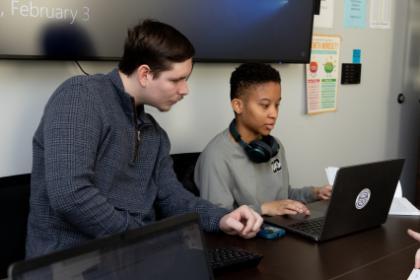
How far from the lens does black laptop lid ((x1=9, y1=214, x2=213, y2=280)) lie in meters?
0.70

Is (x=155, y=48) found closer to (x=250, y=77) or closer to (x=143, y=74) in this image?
(x=143, y=74)

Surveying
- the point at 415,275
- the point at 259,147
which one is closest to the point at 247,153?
the point at 259,147

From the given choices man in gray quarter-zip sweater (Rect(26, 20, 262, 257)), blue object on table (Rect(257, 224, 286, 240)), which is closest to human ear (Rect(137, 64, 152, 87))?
man in gray quarter-zip sweater (Rect(26, 20, 262, 257))

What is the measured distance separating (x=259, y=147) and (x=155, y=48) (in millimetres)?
579

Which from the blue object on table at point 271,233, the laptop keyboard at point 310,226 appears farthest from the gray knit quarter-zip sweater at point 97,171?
the laptop keyboard at point 310,226

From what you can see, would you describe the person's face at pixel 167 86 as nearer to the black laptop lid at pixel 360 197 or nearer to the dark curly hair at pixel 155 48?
the dark curly hair at pixel 155 48

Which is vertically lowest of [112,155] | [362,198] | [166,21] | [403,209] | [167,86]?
[403,209]

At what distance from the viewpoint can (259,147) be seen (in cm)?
175

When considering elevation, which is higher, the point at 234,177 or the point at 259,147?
the point at 259,147

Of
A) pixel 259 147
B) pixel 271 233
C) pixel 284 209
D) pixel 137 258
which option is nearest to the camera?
pixel 137 258

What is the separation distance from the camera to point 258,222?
1.32 metres

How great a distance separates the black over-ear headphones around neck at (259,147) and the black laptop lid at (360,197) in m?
0.40

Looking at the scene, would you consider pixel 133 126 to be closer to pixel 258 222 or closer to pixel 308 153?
pixel 258 222

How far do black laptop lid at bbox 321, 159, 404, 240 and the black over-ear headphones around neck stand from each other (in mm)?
405
